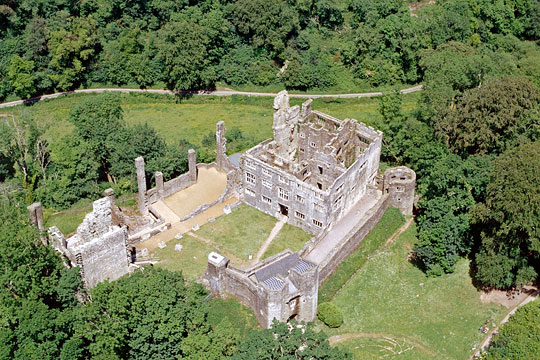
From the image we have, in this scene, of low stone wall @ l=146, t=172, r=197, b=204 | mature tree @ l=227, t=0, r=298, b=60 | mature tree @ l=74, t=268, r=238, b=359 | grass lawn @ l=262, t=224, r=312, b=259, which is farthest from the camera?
mature tree @ l=227, t=0, r=298, b=60

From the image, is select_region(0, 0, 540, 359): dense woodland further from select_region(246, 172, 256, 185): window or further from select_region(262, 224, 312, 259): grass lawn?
select_region(246, 172, 256, 185): window

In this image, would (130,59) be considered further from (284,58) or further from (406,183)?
(406,183)

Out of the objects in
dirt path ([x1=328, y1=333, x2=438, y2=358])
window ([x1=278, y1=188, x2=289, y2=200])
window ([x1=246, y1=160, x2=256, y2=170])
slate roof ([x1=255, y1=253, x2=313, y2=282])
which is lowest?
dirt path ([x1=328, y1=333, x2=438, y2=358])

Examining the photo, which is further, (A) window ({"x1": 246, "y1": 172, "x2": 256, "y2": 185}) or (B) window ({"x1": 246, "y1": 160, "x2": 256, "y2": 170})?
(A) window ({"x1": 246, "y1": 172, "x2": 256, "y2": 185})

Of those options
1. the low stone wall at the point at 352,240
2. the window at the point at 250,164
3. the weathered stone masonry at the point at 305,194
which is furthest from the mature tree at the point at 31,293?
the low stone wall at the point at 352,240

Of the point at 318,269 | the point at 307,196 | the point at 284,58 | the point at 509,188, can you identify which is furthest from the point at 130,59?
the point at 509,188

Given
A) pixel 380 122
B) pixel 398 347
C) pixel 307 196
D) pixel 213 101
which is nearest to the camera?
pixel 398 347

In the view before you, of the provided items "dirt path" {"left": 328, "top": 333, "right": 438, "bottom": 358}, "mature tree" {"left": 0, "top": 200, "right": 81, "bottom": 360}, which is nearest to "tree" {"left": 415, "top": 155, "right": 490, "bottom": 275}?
"dirt path" {"left": 328, "top": 333, "right": 438, "bottom": 358}
